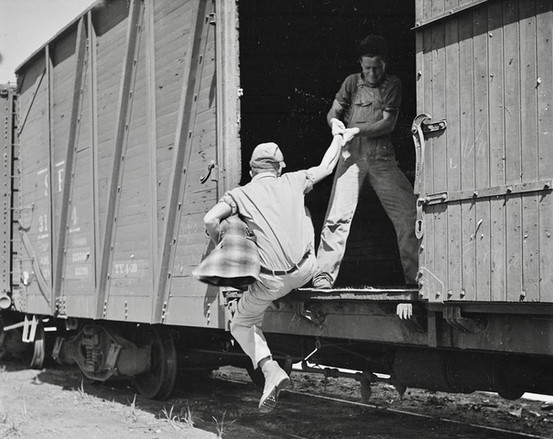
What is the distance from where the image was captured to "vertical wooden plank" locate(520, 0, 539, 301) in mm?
4207

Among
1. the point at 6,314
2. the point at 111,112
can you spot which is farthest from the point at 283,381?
the point at 6,314

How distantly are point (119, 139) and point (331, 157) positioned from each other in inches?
126

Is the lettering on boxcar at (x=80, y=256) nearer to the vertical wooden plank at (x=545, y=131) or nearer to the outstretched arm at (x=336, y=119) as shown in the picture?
the outstretched arm at (x=336, y=119)

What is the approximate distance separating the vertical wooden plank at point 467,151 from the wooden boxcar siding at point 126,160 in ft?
8.35

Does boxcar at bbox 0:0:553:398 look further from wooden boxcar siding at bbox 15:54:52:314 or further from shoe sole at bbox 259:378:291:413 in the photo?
shoe sole at bbox 259:378:291:413

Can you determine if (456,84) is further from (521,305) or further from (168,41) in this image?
(168,41)

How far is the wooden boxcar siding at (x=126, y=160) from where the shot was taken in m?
7.02

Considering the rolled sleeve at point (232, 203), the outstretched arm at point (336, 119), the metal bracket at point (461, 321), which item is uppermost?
the outstretched arm at point (336, 119)

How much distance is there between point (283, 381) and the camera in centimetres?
551

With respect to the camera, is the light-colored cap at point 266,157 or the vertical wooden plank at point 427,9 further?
the light-colored cap at point 266,157

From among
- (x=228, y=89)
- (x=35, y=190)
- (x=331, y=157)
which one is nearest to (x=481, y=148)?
(x=331, y=157)

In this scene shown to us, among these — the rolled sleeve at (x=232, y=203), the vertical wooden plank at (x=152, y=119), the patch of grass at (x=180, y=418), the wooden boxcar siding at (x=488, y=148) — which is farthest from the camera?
the vertical wooden plank at (x=152, y=119)

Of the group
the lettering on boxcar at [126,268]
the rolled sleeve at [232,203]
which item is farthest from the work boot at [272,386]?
the lettering on boxcar at [126,268]

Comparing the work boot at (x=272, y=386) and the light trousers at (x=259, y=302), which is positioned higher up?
the light trousers at (x=259, y=302)
